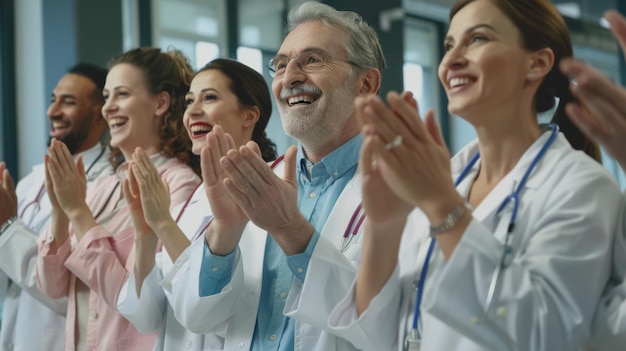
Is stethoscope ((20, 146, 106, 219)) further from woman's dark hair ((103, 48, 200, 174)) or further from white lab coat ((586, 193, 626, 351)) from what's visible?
white lab coat ((586, 193, 626, 351))

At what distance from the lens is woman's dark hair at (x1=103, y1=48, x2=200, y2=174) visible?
2.94m

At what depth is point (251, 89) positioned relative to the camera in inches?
104

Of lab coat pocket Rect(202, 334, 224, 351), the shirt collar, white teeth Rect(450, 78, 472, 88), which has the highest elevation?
white teeth Rect(450, 78, 472, 88)

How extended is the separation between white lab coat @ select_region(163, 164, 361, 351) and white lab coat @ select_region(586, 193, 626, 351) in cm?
63

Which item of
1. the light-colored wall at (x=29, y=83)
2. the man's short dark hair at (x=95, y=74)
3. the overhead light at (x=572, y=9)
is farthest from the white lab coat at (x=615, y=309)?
the overhead light at (x=572, y=9)

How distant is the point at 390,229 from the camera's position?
1588 millimetres

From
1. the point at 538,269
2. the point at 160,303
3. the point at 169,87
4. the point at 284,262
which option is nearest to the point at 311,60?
the point at 284,262

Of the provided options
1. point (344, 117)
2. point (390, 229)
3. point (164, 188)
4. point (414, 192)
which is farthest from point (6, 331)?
point (414, 192)

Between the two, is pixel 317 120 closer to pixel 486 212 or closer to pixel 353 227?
pixel 353 227

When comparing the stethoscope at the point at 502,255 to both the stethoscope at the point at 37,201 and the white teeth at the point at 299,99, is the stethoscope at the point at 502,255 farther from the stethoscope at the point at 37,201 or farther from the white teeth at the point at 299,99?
the stethoscope at the point at 37,201

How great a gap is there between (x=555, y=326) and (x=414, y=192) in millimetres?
315

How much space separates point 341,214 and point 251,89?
0.74 m

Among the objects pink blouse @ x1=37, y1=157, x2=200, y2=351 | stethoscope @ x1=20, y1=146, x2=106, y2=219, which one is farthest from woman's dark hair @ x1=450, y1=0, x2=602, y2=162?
stethoscope @ x1=20, y1=146, x2=106, y2=219

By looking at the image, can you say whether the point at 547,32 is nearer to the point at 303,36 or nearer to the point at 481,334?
the point at 481,334
